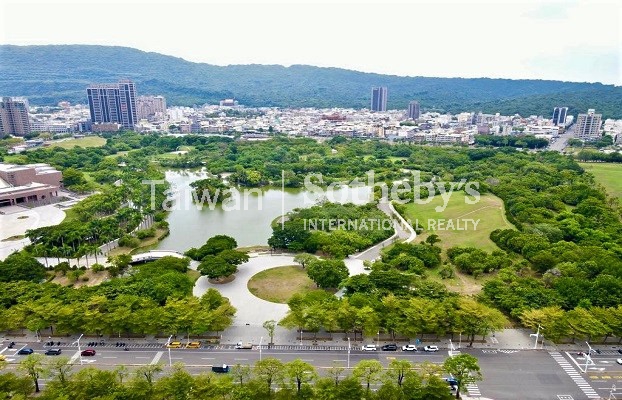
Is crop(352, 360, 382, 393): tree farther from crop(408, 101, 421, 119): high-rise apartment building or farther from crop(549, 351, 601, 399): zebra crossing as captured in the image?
crop(408, 101, 421, 119): high-rise apartment building

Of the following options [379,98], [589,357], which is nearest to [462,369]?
[589,357]

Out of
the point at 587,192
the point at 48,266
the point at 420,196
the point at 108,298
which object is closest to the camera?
the point at 108,298

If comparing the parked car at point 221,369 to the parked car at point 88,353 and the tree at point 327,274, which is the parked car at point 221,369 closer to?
the parked car at point 88,353

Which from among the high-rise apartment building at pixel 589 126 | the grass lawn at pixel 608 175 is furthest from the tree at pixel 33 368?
the high-rise apartment building at pixel 589 126

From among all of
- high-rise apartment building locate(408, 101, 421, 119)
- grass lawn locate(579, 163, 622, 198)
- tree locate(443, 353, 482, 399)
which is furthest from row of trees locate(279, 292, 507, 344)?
high-rise apartment building locate(408, 101, 421, 119)

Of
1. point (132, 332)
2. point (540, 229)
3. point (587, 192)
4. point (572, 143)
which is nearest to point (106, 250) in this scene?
point (132, 332)

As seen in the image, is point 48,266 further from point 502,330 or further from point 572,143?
point 572,143
